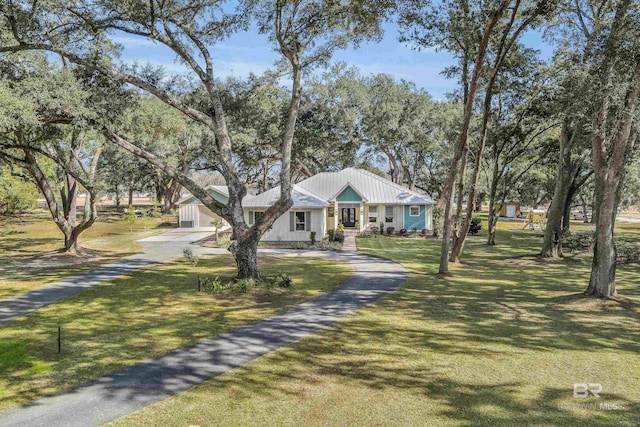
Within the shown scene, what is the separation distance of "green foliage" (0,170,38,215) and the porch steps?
24773mm

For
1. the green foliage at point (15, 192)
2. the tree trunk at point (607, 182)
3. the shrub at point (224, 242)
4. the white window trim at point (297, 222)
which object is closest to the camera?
the tree trunk at point (607, 182)

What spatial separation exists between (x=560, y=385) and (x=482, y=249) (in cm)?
2055

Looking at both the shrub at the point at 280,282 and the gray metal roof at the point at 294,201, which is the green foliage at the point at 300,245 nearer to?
the gray metal roof at the point at 294,201

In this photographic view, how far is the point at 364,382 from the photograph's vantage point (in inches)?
286

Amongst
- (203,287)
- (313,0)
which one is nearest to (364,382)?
(203,287)

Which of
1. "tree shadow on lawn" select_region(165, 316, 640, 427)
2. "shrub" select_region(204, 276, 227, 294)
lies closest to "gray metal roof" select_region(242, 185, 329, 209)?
"shrub" select_region(204, 276, 227, 294)

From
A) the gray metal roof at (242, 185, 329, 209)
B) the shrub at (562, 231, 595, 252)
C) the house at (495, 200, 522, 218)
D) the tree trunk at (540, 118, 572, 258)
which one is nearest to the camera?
the tree trunk at (540, 118, 572, 258)

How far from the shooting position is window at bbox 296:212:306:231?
96.7 feet

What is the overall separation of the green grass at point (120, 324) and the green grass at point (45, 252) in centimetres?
359

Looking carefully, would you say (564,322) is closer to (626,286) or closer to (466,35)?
(626,286)

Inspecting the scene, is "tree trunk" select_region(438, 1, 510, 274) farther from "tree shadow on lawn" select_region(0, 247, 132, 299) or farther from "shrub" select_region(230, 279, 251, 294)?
"tree shadow on lawn" select_region(0, 247, 132, 299)

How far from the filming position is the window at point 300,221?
29.5m

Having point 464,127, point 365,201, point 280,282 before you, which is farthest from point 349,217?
point 280,282

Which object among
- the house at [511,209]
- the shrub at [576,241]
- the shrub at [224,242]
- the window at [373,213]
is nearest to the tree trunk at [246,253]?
the shrub at [224,242]
